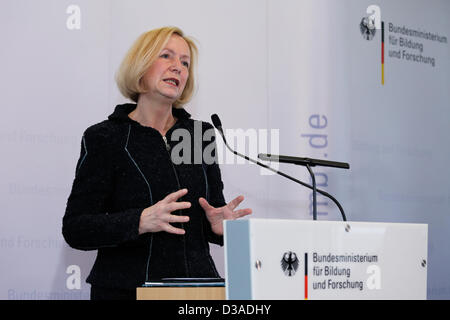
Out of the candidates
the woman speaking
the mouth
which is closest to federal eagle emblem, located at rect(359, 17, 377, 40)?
the woman speaking

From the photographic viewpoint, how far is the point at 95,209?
2.08m

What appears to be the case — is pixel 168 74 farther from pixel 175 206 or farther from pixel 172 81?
pixel 175 206

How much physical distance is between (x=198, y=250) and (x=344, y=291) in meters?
0.86

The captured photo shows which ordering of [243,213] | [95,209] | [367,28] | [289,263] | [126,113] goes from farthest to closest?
[367,28], [126,113], [95,209], [243,213], [289,263]

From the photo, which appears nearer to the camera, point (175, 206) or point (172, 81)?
point (175, 206)

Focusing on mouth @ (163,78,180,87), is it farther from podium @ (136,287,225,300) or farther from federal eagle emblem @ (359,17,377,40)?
federal eagle emblem @ (359,17,377,40)

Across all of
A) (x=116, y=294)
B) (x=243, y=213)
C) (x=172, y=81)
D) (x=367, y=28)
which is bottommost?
(x=116, y=294)

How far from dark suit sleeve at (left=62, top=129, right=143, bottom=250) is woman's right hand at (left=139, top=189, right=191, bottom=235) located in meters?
0.04

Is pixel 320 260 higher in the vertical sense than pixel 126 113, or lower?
lower

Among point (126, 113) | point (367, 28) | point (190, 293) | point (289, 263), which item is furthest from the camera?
point (367, 28)

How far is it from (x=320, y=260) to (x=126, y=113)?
1169 mm

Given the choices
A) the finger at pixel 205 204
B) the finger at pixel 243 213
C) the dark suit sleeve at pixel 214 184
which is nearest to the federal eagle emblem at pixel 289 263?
the finger at pixel 243 213

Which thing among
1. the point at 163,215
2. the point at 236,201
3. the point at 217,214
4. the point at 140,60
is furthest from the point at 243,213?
the point at 140,60

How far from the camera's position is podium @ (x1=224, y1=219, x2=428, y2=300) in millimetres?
1287
